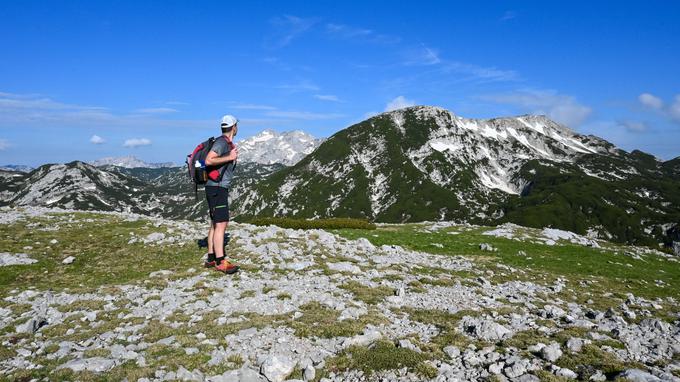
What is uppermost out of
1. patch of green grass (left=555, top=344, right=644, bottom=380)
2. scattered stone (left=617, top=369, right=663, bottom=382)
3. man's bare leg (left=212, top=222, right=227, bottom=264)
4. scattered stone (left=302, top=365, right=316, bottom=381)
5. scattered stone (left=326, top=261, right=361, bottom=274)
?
man's bare leg (left=212, top=222, right=227, bottom=264)

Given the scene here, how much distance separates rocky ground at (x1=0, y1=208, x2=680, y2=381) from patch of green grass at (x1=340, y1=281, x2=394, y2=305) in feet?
0.30

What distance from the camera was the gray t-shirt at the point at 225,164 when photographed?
15.6 meters

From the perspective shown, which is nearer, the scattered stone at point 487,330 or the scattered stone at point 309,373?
the scattered stone at point 309,373

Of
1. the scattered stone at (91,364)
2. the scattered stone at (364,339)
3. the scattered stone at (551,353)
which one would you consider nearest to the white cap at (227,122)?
the scattered stone at (91,364)

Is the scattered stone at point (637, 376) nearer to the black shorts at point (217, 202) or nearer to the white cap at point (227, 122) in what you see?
the black shorts at point (217, 202)

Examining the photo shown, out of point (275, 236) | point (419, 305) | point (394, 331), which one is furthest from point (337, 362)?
point (275, 236)

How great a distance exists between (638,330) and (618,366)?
367cm

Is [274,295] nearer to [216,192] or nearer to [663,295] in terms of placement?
[216,192]

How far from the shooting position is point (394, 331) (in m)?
11.5

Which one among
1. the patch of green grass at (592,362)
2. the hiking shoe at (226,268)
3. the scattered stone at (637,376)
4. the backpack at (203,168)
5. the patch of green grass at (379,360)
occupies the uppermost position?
the backpack at (203,168)

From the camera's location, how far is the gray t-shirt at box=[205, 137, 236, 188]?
15.6 m

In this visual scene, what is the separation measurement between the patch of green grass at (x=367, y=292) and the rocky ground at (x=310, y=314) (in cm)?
9

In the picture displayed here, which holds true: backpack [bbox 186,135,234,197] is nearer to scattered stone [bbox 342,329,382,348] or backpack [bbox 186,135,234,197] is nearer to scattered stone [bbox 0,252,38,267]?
scattered stone [bbox 342,329,382,348]

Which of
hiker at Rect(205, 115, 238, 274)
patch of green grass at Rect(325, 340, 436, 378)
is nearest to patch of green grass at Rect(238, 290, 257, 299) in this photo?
hiker at Rect(205, 115, 238, 274)
